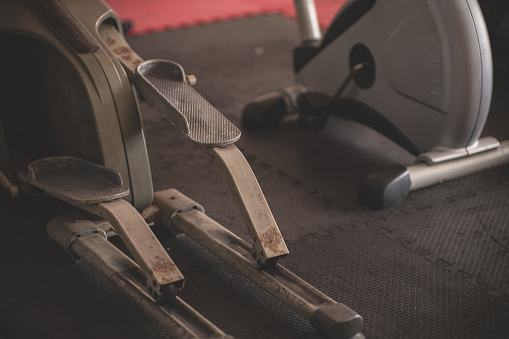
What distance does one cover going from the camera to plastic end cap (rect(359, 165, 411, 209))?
5.28 ft

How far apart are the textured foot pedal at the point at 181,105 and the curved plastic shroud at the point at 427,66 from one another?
2.23ft

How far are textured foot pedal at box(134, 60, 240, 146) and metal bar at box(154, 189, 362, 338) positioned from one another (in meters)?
0.23

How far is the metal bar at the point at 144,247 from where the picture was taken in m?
1.08

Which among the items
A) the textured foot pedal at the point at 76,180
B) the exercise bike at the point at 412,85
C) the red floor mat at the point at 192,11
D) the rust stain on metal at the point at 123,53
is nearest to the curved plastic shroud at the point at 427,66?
the exercise bike at the point at 412,85

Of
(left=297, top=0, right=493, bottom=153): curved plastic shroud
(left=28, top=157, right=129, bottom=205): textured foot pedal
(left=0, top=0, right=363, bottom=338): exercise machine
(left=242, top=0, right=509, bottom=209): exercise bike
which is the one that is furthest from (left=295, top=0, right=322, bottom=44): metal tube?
(left=28, top=157, right=129, bottom=205): textured foot pedal

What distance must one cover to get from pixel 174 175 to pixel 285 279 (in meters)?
0.79

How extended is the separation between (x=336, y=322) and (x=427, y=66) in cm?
91

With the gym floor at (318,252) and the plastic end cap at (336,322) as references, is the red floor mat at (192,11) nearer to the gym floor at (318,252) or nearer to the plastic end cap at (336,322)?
the gym floor at (318,252)

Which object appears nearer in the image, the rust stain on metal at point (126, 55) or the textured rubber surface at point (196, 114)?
the textured rubber surface at point (196, 114)

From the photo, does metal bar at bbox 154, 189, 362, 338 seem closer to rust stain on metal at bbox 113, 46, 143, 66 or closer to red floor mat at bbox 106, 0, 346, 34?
rust stain on metal at bbox 113, 46, 143, 66

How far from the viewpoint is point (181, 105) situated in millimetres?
1325

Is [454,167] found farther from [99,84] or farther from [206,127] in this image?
[99,84]

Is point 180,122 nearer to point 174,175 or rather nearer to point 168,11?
point 174,175

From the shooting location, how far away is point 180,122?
1264 mm
